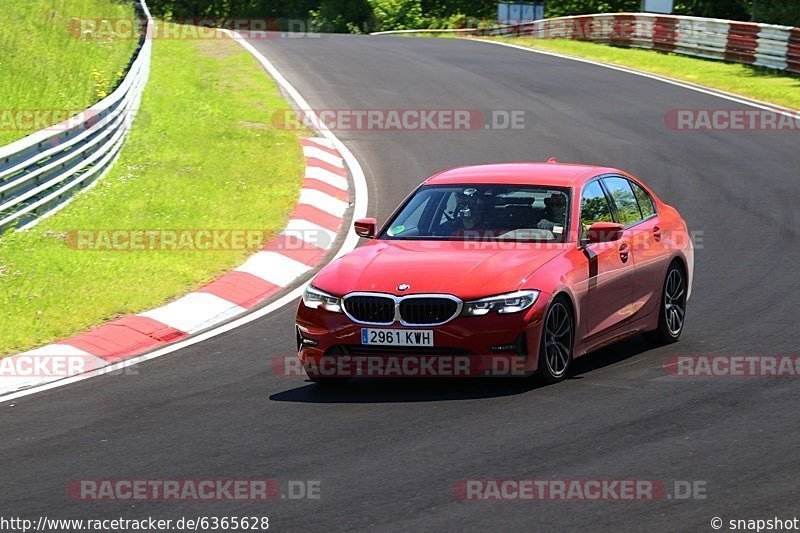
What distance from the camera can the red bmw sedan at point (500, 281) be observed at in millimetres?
8789

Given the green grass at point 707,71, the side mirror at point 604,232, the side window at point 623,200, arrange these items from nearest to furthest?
the side mirror at point 604,232 → the side window at point 623,200 → the green grass at point 707,71

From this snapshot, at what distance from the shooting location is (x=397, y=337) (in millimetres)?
8812

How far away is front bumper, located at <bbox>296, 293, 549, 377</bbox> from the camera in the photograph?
8.73m

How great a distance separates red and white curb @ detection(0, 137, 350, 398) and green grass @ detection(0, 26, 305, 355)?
184mm

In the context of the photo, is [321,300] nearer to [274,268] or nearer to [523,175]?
[523,175]

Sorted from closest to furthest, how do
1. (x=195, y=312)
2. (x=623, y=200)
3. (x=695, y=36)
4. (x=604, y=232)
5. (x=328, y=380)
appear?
(x=328, y=380)
(x=604, y=232)
(x=623, y=200)
(x=195, y=312)
(x=695, y=36)

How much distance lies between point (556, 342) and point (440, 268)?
3.09 ft

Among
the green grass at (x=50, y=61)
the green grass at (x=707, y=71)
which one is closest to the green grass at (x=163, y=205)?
the green grass at (x=50, y=61)

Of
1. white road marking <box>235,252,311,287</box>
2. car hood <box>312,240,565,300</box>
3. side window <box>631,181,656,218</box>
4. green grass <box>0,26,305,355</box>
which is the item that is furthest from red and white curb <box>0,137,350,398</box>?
side window <box>631,181,656,218</box>

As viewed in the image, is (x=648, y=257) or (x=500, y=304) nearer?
(x=500, y=304)


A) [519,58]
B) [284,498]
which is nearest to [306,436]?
[284,498]

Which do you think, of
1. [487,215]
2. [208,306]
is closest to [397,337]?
[487,215]

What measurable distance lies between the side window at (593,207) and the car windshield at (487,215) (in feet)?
0.60

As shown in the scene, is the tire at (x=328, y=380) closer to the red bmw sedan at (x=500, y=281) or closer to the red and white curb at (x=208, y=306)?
the red bmw sedan at (x=500, y=281)
